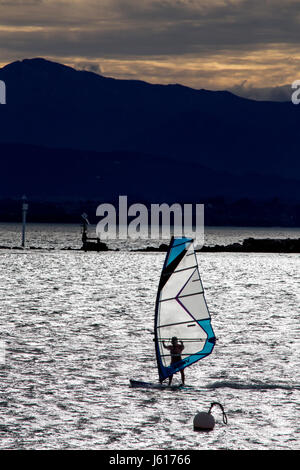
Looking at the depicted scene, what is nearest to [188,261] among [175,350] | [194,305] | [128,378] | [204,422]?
[194,305]

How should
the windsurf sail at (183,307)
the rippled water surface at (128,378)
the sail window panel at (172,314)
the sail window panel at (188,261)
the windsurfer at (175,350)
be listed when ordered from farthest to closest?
the sail window panel at (188,261) < the sail window panel at (172,314) < the windsurf sail at (183,307) < the windsurfer at (175,350) < the rippled water surface at (128,378)

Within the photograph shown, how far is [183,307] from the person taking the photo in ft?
84.7

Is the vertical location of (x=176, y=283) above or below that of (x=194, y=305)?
above

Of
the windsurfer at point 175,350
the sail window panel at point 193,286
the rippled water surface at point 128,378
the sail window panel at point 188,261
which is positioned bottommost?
the rippled water surface at point 128,378

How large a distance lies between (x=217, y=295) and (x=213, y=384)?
3697 centimetres

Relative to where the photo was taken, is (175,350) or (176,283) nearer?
(175,350)

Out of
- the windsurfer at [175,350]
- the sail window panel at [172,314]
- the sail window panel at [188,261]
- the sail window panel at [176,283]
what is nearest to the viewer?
the windsurfer at [175,350]

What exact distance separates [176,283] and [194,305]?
35.9 inches

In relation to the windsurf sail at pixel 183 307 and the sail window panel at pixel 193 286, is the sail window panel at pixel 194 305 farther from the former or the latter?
the sail window panel at pixel 193 286

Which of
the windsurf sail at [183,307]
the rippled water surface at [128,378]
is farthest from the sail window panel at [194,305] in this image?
the rippled water surface at [128,378]

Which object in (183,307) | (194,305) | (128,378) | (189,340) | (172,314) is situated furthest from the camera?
(194,305)

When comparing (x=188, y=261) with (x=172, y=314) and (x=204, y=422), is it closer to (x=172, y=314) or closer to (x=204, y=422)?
(x=172, y=314)

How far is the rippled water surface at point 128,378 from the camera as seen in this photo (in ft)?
61.4

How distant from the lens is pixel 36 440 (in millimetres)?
18172
